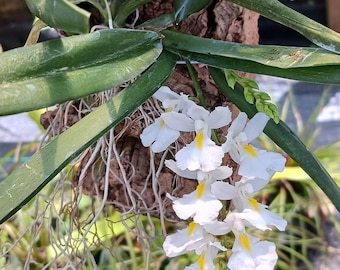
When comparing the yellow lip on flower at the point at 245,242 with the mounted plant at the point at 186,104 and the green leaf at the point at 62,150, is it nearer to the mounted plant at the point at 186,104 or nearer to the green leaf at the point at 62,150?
the mounted plant at the point at 186,104

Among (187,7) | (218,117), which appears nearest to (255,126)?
(218,117)

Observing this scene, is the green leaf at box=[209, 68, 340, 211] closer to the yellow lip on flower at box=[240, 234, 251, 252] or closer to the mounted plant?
the mounted plant

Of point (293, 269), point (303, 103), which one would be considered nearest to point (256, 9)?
point (293, 269)

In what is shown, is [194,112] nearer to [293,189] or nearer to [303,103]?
[293,189]

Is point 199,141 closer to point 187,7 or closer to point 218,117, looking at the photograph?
point 218,117

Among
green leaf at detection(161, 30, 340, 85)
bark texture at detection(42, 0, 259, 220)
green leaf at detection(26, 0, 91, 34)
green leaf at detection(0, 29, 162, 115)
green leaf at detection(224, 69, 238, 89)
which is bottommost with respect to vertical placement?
bark texture at detection(42, 0, 259, 220)

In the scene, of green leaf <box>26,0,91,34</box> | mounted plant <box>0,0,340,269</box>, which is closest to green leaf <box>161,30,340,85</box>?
mounted plant <box>0,0,340,269</box>
